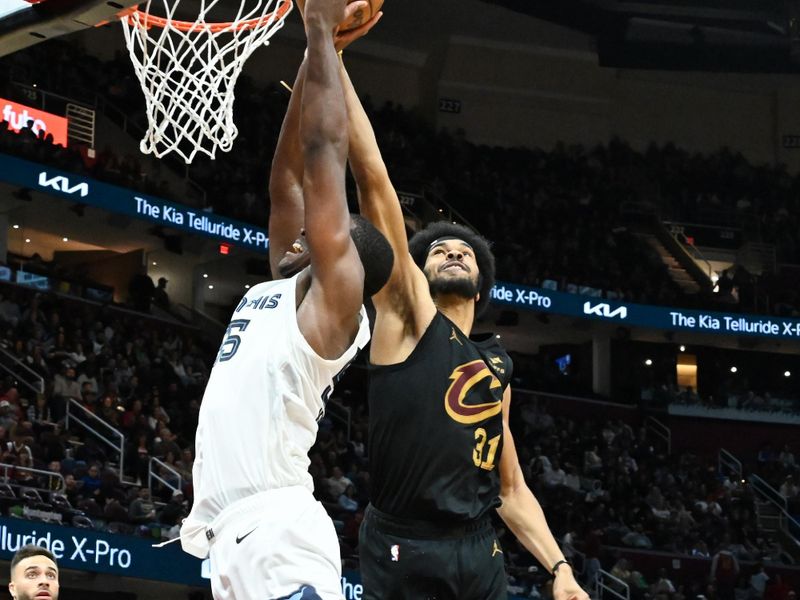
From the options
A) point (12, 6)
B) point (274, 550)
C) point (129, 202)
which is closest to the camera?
point (274, 550)

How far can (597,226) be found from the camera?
24578mm

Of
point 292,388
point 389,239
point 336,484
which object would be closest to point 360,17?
point 389,239

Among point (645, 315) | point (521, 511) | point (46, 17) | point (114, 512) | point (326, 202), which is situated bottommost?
point (521, 511)

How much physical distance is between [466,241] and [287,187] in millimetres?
907

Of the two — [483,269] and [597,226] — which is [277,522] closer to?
[483,269]

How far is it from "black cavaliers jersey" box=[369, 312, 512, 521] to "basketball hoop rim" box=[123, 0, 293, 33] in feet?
8.08

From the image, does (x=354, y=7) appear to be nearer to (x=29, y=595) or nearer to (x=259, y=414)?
(x=259, y=414)

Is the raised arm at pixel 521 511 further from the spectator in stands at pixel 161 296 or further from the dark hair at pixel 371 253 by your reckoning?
the spectator in stands at pixel 161 296

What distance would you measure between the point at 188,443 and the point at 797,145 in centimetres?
1677

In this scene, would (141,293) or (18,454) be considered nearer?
(18,454)

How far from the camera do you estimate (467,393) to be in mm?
4477

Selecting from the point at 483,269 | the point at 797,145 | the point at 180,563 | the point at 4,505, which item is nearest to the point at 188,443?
the point at 180,563

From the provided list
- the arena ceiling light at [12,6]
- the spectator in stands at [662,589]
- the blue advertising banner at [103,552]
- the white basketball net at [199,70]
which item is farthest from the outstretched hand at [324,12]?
the spectator in stands at [662,589]

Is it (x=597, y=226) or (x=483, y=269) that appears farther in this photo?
(x=597, y=226)
